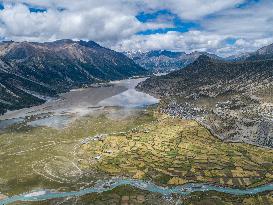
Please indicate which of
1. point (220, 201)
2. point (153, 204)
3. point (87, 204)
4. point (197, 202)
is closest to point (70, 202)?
point (87, 204)

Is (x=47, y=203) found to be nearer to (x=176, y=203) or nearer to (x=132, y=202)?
(x=132, y=202)

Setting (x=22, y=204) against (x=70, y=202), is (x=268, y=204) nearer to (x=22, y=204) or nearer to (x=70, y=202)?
(x=70, y=202)

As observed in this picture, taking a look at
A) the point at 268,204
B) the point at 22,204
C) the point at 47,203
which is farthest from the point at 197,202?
the point at 22,204

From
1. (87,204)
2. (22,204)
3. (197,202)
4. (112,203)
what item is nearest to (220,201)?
(197,202)

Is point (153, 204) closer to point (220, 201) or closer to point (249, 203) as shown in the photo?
point (220, 201)

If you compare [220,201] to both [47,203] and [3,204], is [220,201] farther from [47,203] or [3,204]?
[3,204]

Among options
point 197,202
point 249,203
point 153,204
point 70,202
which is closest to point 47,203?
point 70,202
